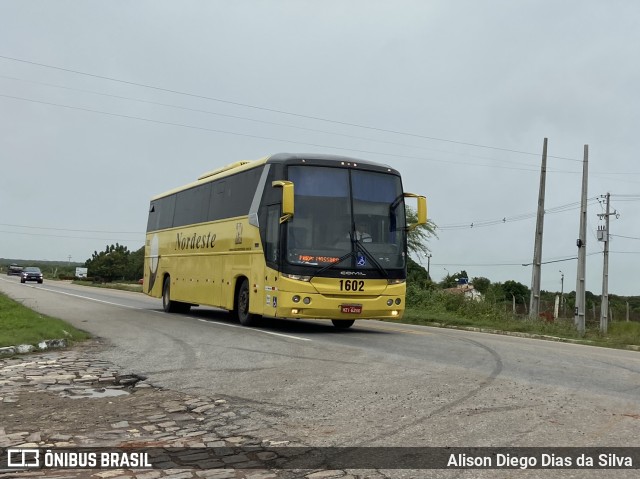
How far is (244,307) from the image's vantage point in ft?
55.4

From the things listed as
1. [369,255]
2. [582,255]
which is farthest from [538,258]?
[369,255]

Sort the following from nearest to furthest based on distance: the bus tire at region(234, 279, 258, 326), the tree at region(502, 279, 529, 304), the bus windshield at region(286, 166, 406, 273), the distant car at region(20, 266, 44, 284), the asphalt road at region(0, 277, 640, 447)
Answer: the asphalt road at region(0, 277, 640, 447) < the bus windshield at region(286, 166, 406, 273) < the bus tire at region(234, 279, 258, 326) < the distant car at region(20, 266, 44, 284) < the tree at region(502, 279, 529, 304)

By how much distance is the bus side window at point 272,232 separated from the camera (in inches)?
581

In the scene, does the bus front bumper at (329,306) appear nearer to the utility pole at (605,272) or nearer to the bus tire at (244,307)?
the bus tire at (244,307)

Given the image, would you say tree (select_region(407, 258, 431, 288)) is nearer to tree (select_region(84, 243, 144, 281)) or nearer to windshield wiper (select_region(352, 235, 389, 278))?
windshield wiper (select_region(352, 235, 389, 278))

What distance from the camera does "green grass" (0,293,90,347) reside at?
11940 millimetres

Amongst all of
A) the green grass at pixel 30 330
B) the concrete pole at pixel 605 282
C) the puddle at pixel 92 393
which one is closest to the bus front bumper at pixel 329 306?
the green grass at pixel 30 330

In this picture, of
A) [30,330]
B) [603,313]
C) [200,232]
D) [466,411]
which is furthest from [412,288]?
[466,411]

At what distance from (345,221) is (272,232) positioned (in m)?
1.69

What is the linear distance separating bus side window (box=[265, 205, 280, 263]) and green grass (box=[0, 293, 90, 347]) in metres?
4.30

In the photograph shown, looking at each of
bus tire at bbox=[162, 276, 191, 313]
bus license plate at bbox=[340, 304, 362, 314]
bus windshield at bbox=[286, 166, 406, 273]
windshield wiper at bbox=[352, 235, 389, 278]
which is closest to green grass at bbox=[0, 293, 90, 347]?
bus windshield at bbox=[286, 166, 406, 273]

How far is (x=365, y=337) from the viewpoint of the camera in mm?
14477

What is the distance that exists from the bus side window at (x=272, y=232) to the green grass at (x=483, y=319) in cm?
907

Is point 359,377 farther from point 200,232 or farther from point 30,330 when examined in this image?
point 200,232
